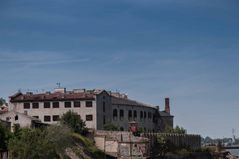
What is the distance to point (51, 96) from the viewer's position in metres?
101

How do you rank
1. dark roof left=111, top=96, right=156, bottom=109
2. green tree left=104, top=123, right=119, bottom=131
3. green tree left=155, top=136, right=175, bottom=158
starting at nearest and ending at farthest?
green tree left=155, top=136, right=175, bottom=158 → green tree left=104, top=123, right=119, bottom=131 → dark roof left=111, top=96, right=156, bottom=109

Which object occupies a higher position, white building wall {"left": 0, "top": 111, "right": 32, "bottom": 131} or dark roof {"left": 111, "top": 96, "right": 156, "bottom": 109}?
dark roof {"left": 111, "top": 96, "right": 156, "bottom": 109}

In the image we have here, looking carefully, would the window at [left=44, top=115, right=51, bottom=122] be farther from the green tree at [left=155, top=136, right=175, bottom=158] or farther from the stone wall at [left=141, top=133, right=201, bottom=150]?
the green tree at [left=155, top=136, right=175, bottom=158]

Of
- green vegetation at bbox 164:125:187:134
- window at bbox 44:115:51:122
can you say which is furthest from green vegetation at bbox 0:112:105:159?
green vegetation at bbox 164:125:187:134

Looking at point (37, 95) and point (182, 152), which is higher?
point (37, 95)

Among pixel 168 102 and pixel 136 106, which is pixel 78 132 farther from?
pixel 168 102

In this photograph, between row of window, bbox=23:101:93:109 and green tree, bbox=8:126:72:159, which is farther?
row of window, bbox=23:101:93:109

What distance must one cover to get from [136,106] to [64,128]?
40824mm

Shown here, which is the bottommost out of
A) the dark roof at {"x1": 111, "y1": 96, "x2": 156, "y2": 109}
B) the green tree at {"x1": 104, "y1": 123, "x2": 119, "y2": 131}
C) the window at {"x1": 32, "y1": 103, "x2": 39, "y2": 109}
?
the green tree at {"x1": 104, "y1": 123, "x2": 119, "y2": 131}

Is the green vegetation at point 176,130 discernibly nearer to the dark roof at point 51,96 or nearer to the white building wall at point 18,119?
the dark roof at point 51,96

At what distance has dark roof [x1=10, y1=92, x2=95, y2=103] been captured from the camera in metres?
98.9

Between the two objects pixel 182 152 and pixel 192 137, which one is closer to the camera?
pixel 182 152

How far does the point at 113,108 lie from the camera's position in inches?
4080

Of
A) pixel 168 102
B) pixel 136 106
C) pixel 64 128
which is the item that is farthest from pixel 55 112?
pixel 168 102
